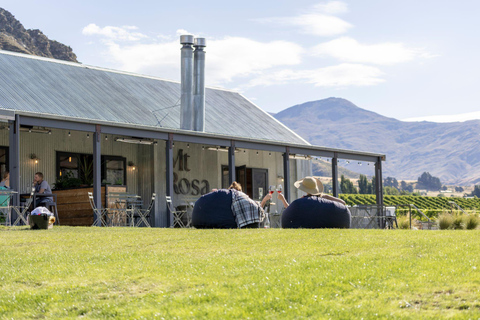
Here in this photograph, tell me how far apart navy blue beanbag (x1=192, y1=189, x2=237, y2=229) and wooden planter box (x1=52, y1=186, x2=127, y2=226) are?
5.79 m

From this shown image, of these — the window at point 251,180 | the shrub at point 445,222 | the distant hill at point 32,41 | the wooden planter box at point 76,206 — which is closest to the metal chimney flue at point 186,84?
the window at point 251,180

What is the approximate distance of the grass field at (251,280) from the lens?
4586mm

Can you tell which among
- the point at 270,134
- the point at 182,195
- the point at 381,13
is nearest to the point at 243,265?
the point at 182,195

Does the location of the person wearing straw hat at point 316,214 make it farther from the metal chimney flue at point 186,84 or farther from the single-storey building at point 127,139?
the metal chimney flue at point 186,84

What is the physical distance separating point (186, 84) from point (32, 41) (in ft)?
227

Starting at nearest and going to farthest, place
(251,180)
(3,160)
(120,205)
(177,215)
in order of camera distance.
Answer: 1. (3,160)
2. (120,205)
3. (177,215)
4. (251,180)

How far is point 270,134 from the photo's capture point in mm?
22328

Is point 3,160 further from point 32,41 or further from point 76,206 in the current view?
point 32,41

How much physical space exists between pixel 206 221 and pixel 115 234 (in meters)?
1.94

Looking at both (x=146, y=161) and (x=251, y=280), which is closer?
(x=251, y=280)

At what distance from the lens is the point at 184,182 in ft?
65.5

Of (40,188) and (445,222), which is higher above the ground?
(40,188)

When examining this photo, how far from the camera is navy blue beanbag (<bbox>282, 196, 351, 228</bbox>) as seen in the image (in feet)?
33.9

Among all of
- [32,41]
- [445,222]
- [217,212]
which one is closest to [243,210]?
[217,212]
